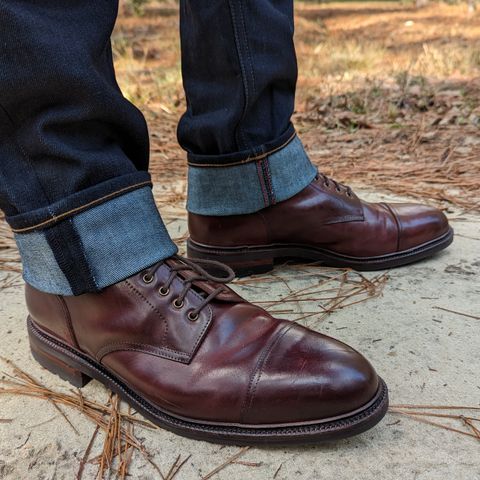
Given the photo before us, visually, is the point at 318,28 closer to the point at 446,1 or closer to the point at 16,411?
the point at 446,1

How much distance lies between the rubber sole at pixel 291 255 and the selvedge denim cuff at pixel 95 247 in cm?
45

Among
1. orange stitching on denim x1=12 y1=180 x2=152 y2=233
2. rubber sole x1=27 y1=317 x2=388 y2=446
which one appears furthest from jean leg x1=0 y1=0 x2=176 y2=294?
rubber sole x1=27 y1=317 x2=388 y2=446

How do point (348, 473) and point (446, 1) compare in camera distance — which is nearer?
point (348, 473)

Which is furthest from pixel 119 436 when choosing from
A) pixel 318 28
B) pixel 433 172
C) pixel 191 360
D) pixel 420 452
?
pixel 318 28

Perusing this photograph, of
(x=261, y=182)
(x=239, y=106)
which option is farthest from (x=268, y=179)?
(x=239, y=106)

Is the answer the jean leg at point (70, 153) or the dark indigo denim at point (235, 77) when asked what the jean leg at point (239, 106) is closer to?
the dark indigo denim at point (235, 77)

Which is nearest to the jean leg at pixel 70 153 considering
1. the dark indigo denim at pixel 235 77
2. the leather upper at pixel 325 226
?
the dark indigo denim at pixel 235 77

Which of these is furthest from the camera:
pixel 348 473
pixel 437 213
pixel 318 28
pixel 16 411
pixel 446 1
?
pixel 446 1

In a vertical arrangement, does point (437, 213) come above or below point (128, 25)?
above

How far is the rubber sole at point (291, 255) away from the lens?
4.21 feet

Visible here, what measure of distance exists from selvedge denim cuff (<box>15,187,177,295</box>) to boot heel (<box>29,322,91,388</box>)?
15cm

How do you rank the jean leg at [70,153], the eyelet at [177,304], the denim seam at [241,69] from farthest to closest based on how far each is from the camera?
the denim seam at [241,69] → the eyelet at [177,304] → the jean leg at [70,153]

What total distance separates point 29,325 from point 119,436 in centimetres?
30

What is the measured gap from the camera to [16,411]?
2.80 ft
